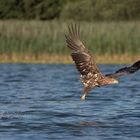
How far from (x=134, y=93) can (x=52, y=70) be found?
247 inches

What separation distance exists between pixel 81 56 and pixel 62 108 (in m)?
2.53

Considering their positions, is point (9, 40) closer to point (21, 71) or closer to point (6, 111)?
point (21, 71)

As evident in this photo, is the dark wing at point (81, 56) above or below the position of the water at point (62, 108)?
above

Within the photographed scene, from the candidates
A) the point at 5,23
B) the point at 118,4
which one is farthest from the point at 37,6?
the point at 5,23

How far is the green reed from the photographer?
87.5 feet

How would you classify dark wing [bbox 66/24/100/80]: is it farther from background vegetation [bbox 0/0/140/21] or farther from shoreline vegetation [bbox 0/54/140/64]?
background vegetation [bbox 0/0/140/21]

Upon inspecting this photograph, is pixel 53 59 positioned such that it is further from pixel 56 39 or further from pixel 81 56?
pixel 81 56

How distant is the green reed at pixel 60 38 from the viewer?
87.5 ft

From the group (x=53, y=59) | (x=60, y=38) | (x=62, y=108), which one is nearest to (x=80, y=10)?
(x=60, y=38)

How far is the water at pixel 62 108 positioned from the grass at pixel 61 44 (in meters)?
1.67

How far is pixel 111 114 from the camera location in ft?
49.1

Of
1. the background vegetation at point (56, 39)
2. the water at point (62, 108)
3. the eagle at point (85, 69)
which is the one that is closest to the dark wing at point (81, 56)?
the eagle at point (85, 69)

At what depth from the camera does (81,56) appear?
1355cm

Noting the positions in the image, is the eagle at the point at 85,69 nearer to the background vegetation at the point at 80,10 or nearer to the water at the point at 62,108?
the water at the point at 62,108
